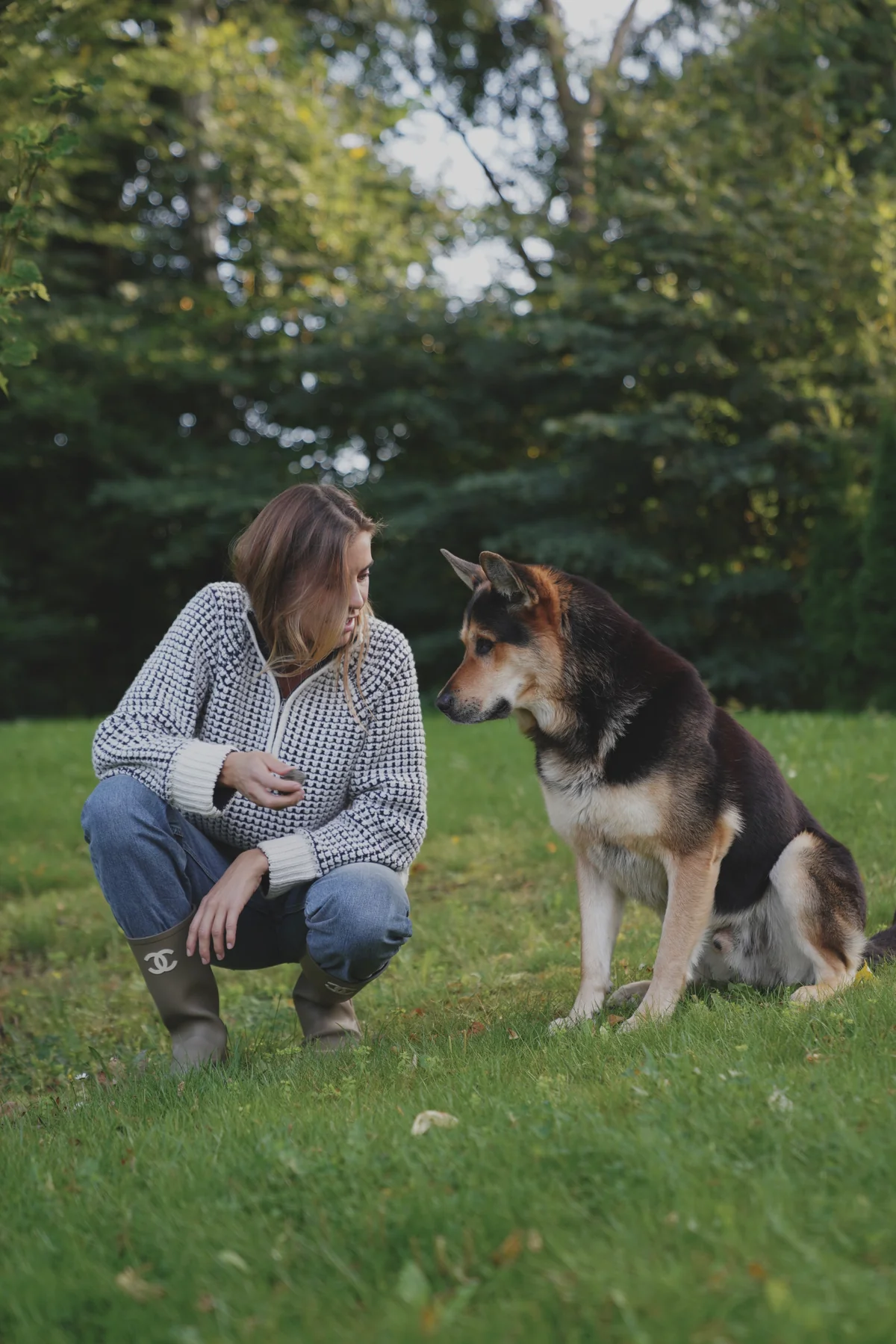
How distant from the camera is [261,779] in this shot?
3.62 m

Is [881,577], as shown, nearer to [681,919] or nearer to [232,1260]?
[681,919]

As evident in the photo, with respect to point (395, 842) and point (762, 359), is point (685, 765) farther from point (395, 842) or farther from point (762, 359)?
point (762, 359)

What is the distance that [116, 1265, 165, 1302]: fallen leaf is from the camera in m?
2.07

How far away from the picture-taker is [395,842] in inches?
155

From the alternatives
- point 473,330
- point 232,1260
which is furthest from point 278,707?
point 473,330

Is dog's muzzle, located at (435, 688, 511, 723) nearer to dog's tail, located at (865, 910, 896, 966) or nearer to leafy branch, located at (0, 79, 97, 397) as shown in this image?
dog's tail, located at (865, 910, 896, 966)

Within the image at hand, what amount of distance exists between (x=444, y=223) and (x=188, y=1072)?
1807cm

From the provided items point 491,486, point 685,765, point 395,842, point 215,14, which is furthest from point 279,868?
point 215,14

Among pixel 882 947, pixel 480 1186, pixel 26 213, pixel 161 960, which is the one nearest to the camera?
pixel 480 1186

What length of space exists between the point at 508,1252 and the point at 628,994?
2358 millimetres

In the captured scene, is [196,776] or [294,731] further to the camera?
[294,731]

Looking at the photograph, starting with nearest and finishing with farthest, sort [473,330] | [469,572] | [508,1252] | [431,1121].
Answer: [508,1252]
[431,1121]
[469,572]
[473,330]

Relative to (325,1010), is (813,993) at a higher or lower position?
higher

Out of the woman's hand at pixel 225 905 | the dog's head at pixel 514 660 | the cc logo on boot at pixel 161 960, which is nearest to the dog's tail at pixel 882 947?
the dog's head at pixel 514 660
